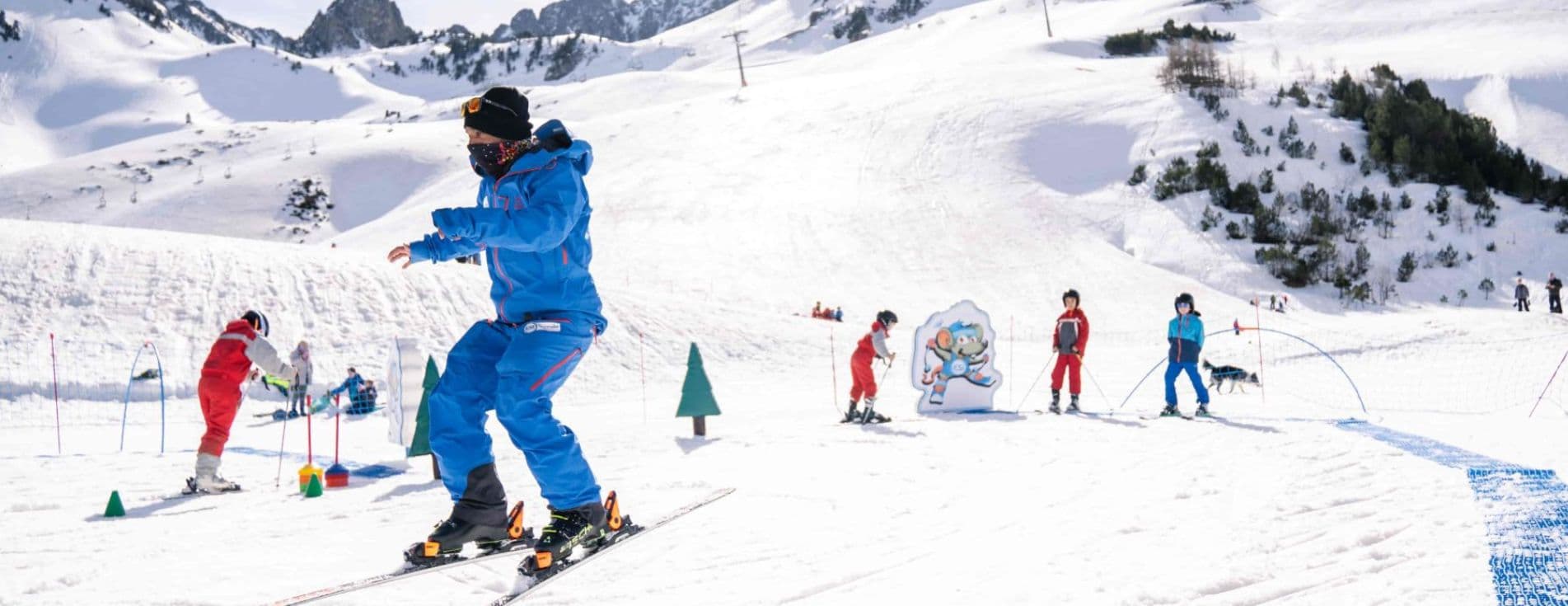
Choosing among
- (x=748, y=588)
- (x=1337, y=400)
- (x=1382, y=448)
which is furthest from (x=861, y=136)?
(x=748, y=588)

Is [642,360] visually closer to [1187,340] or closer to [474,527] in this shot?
[1187,340]

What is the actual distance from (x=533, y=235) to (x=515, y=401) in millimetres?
746

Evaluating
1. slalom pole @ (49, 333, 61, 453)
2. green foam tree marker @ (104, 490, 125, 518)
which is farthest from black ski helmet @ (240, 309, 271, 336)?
slalom pole @ (49, 333, 61, 453)

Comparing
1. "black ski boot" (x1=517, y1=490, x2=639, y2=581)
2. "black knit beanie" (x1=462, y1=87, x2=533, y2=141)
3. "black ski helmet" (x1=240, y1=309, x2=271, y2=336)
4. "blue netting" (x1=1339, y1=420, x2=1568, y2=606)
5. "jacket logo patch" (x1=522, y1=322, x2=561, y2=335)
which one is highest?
"black knit beanie" (x1=462, y1=87, x2=533, y2=141)

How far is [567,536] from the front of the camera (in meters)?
4.53

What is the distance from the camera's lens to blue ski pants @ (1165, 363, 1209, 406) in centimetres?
1239

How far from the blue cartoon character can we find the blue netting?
5.43 meters

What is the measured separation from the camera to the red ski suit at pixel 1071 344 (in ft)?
43.5

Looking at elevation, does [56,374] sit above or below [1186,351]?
above

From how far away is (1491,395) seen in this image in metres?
15.1

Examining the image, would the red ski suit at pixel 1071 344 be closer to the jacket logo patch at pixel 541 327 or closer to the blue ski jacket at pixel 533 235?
the blue ski jacket at pixel 533 235

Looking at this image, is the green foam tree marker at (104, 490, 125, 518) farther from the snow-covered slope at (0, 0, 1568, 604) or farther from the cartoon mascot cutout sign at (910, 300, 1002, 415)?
the cartoon mascot cutout sign at (910, 300, 1002, 415)

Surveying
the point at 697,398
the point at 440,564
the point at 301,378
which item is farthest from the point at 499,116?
the point at 301,378

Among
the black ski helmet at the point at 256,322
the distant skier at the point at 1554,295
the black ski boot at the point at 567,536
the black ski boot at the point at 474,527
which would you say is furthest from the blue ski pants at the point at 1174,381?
the distant skier at the point at 1554,295
